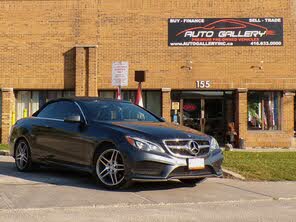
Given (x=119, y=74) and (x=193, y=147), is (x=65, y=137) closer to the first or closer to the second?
(x=193, y=147)

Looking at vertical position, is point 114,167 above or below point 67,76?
below

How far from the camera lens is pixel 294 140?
2148 cm

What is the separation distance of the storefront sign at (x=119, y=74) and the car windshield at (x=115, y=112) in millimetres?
3440

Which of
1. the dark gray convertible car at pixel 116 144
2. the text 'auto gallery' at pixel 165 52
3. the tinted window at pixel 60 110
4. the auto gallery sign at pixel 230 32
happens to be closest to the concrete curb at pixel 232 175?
the dark gray convertible car at pixel 116 144

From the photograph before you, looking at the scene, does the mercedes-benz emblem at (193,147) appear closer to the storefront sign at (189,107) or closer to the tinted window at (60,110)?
the tinted window at (60,110)

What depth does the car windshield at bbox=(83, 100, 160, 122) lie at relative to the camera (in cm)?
838

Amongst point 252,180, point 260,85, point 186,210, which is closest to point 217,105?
point 260,85

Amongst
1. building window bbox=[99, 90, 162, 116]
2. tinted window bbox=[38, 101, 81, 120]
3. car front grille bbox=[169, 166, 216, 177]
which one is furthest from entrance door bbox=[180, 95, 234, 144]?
car front grille bbox=[169, 166, 216, 177]

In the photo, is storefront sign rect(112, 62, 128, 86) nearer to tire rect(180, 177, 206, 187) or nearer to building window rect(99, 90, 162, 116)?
tire rect(180, 177, 206, 187)

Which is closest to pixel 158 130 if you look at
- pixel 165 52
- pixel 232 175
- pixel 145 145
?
pixel 145 145

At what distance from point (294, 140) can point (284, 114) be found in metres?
1.25

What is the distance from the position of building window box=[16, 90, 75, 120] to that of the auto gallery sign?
5859 mm

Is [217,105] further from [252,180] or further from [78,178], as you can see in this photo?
[78,178]

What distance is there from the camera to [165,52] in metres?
21.3
